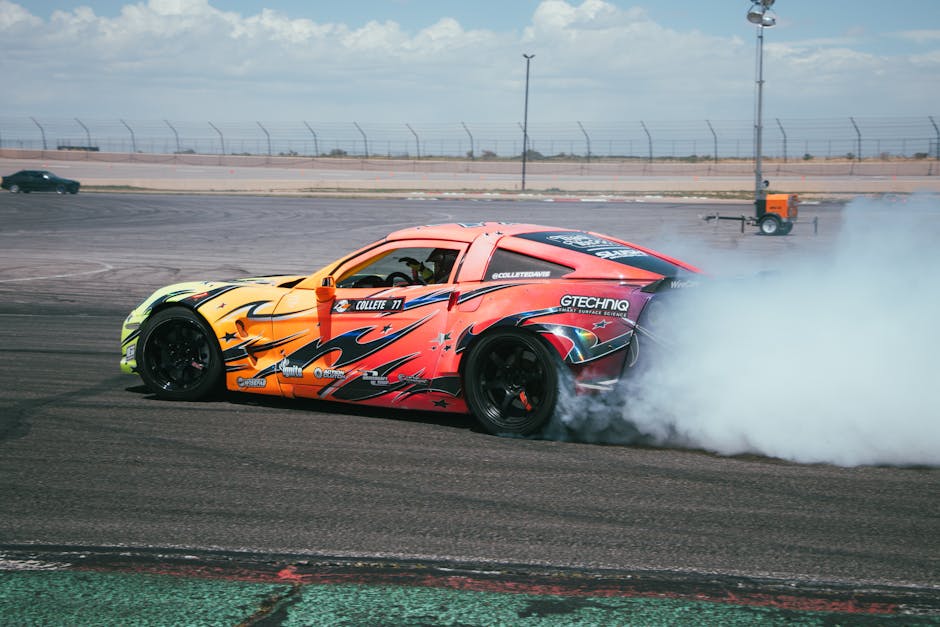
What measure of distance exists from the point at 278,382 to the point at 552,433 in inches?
82.0

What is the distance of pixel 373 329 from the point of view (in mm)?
6531

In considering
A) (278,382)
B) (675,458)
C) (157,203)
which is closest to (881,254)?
(675,458)

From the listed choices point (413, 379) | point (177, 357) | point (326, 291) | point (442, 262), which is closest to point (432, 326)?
point (413, 379)

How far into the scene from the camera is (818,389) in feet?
18.2

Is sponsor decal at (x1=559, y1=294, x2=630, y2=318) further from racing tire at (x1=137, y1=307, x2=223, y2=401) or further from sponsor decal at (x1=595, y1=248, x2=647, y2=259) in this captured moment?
racing tire at (x1=137, y1=307, x2=223, y2=401)

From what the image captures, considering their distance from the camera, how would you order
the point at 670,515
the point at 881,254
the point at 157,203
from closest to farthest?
1. the point at 670,515
2. the point at 881,254
3. the point at 157,203

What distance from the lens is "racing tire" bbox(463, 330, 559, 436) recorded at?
19.4 ft

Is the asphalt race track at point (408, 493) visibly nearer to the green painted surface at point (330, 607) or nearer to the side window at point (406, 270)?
the green painted surface at point (330, 607)

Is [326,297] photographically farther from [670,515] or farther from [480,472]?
[670,515]

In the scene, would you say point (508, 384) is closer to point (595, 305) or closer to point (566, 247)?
point (595, 305)

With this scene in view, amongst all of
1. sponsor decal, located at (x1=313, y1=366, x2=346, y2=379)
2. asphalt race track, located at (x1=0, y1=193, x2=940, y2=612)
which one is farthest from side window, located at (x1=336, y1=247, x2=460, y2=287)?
asphalt race track, located at (x1=0, y1=193, x2=940, y2=612)

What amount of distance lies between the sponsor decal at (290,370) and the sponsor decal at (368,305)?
0.49 metres

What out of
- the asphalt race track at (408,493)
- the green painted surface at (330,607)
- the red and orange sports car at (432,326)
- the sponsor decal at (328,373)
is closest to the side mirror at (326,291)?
the red and orange sports car at (432,326)

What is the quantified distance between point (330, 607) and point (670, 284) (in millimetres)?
3115
